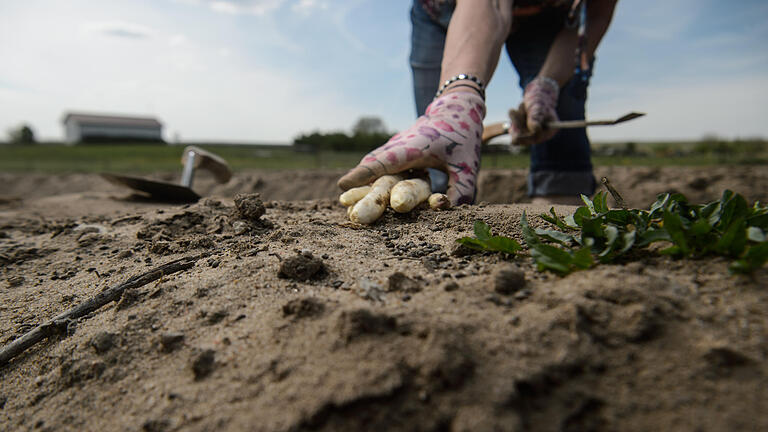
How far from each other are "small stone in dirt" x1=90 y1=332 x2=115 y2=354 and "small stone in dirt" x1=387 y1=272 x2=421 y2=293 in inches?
33.4

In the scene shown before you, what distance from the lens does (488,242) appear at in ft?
4.77

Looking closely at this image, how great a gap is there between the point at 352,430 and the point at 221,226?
157 centimetres

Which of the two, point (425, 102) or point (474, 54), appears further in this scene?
point (425, 102)

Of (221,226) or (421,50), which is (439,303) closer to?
(221,226)

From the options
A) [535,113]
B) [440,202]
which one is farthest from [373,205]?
[535,113]

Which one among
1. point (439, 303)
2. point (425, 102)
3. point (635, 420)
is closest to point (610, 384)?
point (635, 420)

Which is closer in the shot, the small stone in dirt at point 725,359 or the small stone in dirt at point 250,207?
the small stone in dirt at point 725,359

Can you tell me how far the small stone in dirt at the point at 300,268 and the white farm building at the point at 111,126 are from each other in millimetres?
52368

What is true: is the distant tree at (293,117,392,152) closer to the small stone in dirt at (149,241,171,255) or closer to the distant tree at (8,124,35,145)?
the small stone in dirt at (149,241,171,255)

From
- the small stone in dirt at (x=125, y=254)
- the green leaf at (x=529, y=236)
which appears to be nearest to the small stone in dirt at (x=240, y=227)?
the small stone in dirt at (x=125, y=254)

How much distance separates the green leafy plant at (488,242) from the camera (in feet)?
4.66

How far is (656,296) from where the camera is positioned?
1030 mm

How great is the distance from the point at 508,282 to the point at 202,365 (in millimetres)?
828

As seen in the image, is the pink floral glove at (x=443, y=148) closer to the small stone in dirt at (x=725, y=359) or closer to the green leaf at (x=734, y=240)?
the green leaf at (x=734, y=240)
